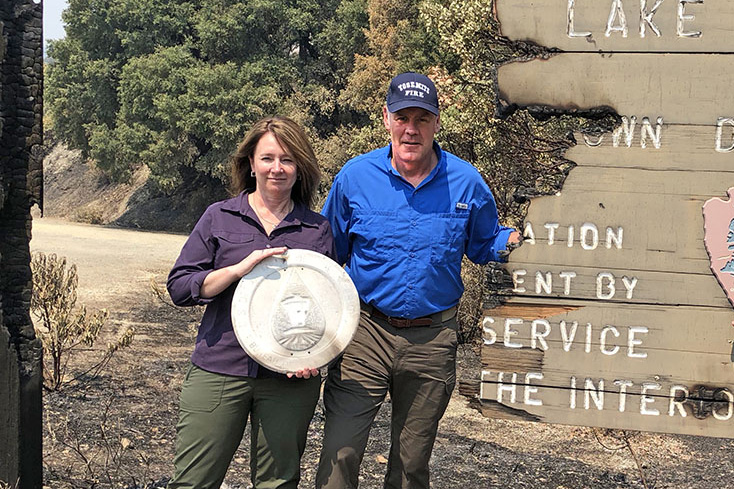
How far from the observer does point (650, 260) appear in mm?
3402

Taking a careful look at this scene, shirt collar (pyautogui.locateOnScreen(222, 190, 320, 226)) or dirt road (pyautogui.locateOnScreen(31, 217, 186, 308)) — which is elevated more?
shirt collar (pyautogui.locateOnScreen(222, 190, 320, 226))

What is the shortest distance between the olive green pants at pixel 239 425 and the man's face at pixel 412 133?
3.12ft

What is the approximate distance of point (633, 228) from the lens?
3.41 metres

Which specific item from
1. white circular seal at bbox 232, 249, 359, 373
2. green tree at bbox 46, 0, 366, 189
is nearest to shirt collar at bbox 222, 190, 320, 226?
white circular seal at bbox 232, 249, 359, 373

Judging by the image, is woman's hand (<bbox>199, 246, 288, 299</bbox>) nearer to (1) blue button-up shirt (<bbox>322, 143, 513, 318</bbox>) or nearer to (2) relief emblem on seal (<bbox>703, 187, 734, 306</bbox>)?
(1) blue button-up shirt (<bbox>322, 143, 513, 318</bbox>)

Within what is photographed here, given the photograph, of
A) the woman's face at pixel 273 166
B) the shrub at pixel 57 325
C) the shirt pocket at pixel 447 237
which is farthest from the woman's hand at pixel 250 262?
the shrub at pixel 57 325

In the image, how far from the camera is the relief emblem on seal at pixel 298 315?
3.19m

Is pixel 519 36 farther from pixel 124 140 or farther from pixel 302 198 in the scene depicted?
pixel 124 140

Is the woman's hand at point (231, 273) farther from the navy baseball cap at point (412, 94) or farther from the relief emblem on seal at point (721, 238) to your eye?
the relief emblem on seal at point (721, 238)

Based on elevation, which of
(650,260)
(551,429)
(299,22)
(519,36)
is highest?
(299,22)

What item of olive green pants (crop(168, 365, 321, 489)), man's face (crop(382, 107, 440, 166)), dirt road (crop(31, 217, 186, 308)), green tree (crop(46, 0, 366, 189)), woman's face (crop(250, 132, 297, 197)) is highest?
green tree (crop(46, 0, 366, 189))

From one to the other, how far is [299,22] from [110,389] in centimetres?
2186

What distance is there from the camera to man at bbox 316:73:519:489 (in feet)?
11.4

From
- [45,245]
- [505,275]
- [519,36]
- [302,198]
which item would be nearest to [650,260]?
[505,275]
